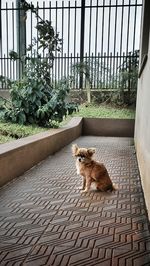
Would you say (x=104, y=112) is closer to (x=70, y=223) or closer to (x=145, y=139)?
(x=145, y=139)

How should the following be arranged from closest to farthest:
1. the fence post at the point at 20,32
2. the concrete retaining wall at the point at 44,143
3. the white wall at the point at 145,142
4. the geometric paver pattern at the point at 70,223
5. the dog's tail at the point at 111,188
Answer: the geometric paver pattern at the point at 70,223 → the white wall at the point at 145,142 → the dog's tail at the point at 111,188 → the concrete retaining wall at the point at 44,143 → the fence post at the point at 20,32

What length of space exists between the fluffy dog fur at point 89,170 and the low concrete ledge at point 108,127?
6.80 meters

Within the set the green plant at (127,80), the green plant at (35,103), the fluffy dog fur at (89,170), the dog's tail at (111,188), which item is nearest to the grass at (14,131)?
the green plant at (35,103)

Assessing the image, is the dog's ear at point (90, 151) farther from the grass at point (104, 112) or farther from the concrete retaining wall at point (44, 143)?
the grass at point (104, 112)

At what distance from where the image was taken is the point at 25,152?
502 cm

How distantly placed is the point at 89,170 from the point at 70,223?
3.50 feet

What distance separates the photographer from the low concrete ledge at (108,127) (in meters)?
10.6

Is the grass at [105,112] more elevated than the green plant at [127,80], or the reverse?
the green plant at [127,80]

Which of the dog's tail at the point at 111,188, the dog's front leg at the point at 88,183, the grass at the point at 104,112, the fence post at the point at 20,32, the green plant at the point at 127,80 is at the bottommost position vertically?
the dog's tail at the point at 111,188

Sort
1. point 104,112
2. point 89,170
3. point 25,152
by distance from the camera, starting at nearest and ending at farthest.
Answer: point 89,170, point 25,152, point 104,112

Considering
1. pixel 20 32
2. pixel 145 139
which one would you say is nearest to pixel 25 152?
pixel 145 139

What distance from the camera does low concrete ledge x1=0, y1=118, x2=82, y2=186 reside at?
4.28 meters

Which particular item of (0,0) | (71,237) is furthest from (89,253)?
(0,0)

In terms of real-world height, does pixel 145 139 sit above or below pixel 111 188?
above
